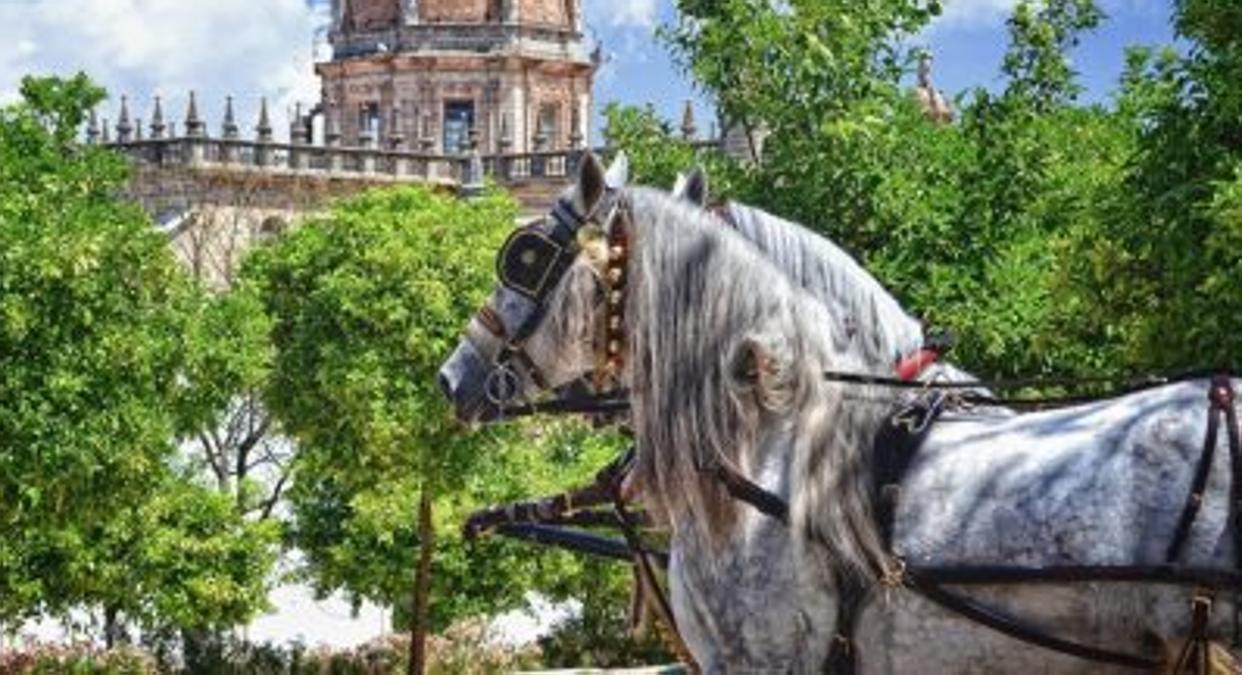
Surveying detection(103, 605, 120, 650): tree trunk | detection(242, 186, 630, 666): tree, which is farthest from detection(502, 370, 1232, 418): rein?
detection(103, 605, 120, 650): tree trunk

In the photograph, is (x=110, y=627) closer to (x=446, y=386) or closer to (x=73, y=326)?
(x=73, y=326)

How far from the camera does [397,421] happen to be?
24.2m

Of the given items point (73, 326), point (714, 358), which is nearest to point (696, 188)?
point (714, 358)

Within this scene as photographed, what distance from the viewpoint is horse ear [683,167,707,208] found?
23.0 ft

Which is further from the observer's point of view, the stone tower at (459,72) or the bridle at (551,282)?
the stone tower at (459,72)

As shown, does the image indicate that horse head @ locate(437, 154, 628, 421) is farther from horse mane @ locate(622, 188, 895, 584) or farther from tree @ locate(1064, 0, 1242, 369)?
tree @ locate(1064, 0, 1242, 369)

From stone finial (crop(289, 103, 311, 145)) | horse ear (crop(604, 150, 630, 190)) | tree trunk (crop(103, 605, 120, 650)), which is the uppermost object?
stone finial (crop(289, 103, 311, 145))

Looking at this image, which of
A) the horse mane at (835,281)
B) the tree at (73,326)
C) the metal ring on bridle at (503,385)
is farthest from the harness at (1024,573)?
the tree at (73,326)

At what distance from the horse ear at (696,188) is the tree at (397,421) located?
16.8 m

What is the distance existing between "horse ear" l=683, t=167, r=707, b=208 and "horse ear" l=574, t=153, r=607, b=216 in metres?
0.27

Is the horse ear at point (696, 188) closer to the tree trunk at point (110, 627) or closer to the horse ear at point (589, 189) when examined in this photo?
the horse ear at point (589, 189)

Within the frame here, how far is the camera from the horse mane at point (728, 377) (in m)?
6.53

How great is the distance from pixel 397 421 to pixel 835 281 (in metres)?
17.8

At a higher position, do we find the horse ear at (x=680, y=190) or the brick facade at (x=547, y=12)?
the brick facade at (x=547, y=12)
